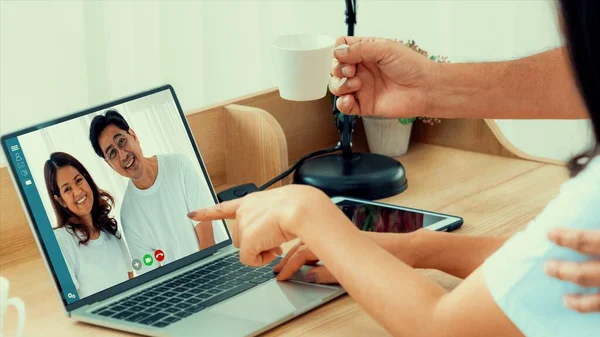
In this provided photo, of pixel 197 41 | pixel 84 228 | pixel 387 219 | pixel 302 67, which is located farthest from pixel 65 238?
pixel 197 41

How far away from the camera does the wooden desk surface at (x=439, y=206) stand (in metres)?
1.06

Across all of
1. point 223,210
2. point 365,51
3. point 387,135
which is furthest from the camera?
point 387,135

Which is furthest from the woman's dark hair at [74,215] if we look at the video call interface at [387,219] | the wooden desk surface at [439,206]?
the video call interface at [387,219]

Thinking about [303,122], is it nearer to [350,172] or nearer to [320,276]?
[350,172]

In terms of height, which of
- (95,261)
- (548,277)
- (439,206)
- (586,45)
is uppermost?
(586,45)

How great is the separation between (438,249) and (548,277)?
35 cm

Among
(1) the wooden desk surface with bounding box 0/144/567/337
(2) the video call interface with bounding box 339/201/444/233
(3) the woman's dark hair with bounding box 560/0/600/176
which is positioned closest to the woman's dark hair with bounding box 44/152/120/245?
(1) the wooden desk surface with bounding box 0/144/567/337

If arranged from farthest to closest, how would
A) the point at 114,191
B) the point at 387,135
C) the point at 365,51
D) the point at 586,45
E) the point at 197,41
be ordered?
the point at 197,41
the point at 387,135
the point at 365,51
the point at 114,191
the point at 586,45

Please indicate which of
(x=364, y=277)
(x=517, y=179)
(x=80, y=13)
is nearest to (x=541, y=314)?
(x=364, y=277)

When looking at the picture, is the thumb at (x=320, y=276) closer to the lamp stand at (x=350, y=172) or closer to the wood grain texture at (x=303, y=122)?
the lamp stand at (x=350, y=172)

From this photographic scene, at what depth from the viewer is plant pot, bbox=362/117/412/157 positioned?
67.2 inches

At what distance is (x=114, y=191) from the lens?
117 centimetres

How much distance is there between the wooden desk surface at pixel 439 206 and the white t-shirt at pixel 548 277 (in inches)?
10.1

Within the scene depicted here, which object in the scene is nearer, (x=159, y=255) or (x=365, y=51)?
(x=159, y=255)
